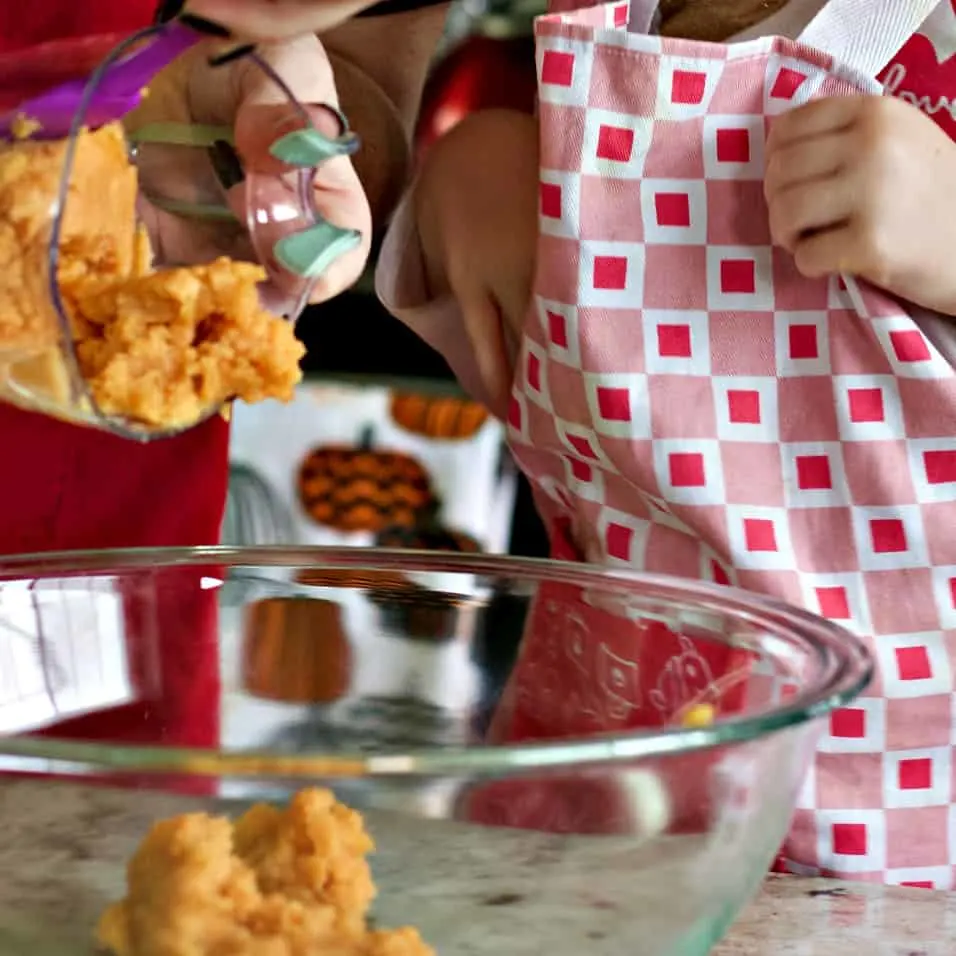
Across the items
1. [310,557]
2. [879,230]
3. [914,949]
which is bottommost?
[914,949]

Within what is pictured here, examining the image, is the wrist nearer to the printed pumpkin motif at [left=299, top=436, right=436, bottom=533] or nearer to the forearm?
the forearm

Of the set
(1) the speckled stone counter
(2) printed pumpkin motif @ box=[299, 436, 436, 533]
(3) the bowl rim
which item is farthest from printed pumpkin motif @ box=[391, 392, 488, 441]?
(1) the speckled stone counter

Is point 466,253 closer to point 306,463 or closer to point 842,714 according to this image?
point 842,714

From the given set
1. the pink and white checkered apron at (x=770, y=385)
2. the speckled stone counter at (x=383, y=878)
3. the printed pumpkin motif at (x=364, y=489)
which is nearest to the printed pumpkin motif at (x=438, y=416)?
the printed pumpkin motif at (x=364, y=489)

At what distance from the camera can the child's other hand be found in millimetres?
709

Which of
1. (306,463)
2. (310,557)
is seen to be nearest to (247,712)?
(310,557)

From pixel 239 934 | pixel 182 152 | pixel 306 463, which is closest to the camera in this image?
pixel 239 934

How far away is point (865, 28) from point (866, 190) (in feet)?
0.31

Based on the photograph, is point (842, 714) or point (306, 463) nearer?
point (842, 714)

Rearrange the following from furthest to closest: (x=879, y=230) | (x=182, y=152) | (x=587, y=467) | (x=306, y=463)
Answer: (x=306, y=463)
(x=587, y=467)
(x=879, y=230)
(x=182, y=152)

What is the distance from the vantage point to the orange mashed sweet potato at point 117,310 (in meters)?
0.39

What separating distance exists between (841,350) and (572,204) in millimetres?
141

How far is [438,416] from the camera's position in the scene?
1890mm

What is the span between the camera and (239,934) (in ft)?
1.21
